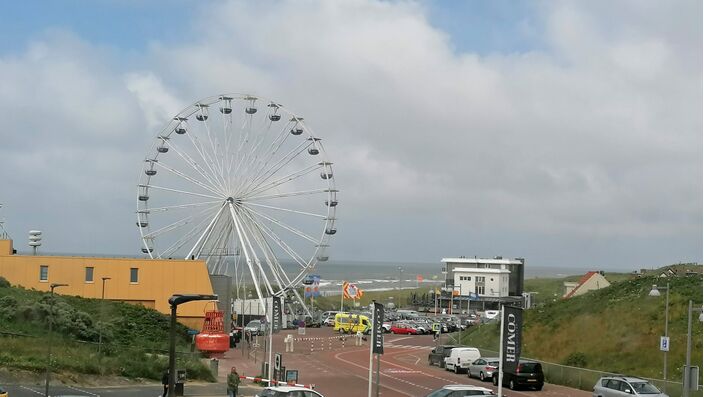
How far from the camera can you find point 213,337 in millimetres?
57406

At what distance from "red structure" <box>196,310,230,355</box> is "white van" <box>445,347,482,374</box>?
14.7 metres

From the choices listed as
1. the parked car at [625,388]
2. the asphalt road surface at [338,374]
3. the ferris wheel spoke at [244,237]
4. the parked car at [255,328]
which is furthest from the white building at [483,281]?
the parked car at [625,388]

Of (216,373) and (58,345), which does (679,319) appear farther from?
(58,345)

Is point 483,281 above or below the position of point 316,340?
above

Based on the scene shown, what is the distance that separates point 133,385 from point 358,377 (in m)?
12.0

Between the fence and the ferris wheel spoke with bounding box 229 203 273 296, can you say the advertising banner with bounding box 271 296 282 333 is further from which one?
the ferris wheel spoke with bounding box 229 203 273 296

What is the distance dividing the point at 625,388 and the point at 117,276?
40.9m

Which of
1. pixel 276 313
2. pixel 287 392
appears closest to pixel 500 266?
pixel 276 313

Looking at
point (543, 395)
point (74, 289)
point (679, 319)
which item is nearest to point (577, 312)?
point (679, 319)

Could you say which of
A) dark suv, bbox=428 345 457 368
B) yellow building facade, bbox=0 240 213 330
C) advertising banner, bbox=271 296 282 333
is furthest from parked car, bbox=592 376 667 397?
yellow building facade, bbox=0 240 213 330

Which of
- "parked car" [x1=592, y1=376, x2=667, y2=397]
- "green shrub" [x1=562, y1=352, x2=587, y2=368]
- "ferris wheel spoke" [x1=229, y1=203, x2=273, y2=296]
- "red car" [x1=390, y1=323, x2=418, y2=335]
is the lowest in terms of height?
"red car" [x1=390, y1=323, x2=418, y2=335]

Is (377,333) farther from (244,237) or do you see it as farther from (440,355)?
(244,237)

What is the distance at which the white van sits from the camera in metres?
52.2

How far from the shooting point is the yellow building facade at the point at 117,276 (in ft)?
215
